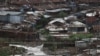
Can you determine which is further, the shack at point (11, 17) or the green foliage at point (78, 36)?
the shack at point (11, 17)

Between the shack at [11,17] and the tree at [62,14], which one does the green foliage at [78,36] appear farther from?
the shack at [11,17]

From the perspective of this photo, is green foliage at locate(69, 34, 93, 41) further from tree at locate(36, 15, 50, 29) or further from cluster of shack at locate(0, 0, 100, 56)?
tree at locate(36, 15, 50, 29)

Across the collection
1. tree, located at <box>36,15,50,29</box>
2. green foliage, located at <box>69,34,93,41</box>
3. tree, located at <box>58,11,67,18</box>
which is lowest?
green foliage, located at <box>69,34,93,41</box>

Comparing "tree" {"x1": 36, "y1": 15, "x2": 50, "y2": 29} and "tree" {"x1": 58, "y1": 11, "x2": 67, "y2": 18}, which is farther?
"tree" {"x1": 58, "y1": 11, "x2": 67, "y2": 18}

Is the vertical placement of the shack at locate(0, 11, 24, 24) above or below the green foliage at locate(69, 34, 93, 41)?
above

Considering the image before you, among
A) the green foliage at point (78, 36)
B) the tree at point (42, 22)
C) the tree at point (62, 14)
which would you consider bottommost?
the green foliage at point (78, 36)

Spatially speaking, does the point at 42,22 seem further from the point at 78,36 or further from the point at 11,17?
the point at 78,36

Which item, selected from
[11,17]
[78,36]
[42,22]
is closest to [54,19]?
[42,22]

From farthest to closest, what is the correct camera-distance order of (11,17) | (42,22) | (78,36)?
(11,17), (42,22), (78,36)

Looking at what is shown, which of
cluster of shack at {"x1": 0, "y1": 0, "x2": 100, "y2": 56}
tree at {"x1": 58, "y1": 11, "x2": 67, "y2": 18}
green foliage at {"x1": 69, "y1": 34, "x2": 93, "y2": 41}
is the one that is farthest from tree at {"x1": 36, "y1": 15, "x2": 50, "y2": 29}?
green foliage at {"x1": 69, "y1": 34, "x2": 93, "y2": 41}

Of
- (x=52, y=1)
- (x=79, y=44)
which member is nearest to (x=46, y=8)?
(x=52, y=1)

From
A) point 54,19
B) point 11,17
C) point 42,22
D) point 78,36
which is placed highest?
point 11,17

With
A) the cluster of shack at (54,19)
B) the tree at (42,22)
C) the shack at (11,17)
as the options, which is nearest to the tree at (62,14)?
the cluster of shack at (54,19)

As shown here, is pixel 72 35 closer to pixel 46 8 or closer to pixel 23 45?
pixel 23 45
